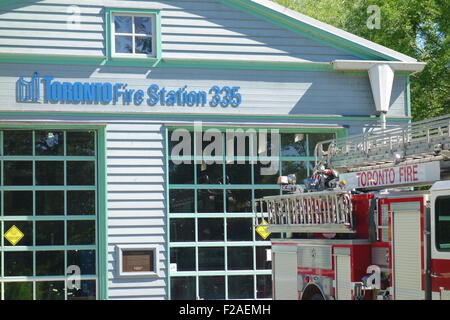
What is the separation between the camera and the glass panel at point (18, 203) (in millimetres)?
16625

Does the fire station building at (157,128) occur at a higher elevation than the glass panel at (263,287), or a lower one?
higher

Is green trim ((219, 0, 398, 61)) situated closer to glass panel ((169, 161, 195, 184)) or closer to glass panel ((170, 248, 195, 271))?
glass panel ((169, 161, 195, 184))

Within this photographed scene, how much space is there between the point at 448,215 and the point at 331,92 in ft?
29.8

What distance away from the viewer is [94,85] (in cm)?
1684

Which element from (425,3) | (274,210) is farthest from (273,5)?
(425,3)

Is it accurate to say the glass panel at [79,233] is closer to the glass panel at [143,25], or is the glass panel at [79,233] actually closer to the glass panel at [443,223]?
the glass panel at [143,25]

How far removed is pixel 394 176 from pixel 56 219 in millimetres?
8059

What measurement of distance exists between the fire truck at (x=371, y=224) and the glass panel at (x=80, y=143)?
508 cm

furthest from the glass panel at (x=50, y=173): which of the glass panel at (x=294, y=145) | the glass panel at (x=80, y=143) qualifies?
the glass panel at (x=294, y=145)

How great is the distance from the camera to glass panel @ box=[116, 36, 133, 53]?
56.6 feet

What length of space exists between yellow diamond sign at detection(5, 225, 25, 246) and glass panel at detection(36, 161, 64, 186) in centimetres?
99

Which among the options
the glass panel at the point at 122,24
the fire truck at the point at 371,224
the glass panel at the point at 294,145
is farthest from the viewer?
the glass panel at the point at 294,145

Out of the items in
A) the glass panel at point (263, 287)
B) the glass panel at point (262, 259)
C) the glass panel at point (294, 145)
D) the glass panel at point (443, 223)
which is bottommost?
the glass panel at point (263, 287)

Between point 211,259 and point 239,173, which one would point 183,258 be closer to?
point 211,259
